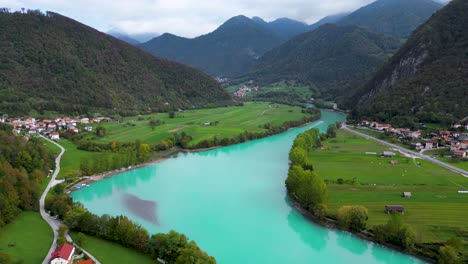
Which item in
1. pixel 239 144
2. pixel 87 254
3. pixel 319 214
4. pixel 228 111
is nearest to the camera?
pixel 87 254

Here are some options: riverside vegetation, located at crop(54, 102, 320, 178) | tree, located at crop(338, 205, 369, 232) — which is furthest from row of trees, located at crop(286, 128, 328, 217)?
riverside vegetation, located at crop(54, 102, 320, 178)

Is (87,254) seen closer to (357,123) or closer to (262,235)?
(262,235)

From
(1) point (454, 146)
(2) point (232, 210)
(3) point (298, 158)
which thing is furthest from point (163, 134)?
(1) point (454, 146)

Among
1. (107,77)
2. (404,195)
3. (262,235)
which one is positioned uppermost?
(107,77)

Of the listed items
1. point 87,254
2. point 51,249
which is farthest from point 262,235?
point 51,249

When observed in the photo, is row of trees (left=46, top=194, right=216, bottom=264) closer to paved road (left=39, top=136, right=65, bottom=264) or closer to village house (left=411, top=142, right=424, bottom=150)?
paved road (left=39, top=136, right=65, bottom=264)

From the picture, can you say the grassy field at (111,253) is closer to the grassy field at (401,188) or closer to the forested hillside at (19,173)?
the forested hillside at (19,173)
